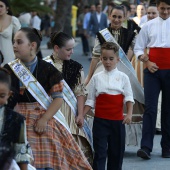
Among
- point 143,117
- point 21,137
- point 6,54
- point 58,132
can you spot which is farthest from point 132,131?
point 21,137

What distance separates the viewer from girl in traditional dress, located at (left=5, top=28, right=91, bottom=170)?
20.1ft

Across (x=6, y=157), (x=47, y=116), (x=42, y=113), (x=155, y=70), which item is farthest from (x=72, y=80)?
(x=6, y=157)

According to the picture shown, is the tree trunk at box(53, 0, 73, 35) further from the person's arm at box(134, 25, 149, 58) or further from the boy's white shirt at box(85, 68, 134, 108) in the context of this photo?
the boy's white shirt at box(85, 68, 134, 108)

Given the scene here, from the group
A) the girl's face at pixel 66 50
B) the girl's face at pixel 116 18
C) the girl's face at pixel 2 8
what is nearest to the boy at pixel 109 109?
the girl's face at pixel 66 50

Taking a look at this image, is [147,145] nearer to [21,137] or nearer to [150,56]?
[150,56]

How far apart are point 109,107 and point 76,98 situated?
12.8 inches

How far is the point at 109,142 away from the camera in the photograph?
23.9 ft

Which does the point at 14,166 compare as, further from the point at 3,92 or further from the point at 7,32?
the point at 7,32

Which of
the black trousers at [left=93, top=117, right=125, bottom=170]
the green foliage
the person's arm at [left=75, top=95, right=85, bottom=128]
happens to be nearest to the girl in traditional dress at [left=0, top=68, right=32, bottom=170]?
the person's arm at [left=75, top=95, right=85, bottom=128]

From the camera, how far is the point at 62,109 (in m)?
7.23

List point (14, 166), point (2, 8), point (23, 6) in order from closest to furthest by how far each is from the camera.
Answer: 1. point (14, 166)
2. point (2, 8)
3. point (23, 6)

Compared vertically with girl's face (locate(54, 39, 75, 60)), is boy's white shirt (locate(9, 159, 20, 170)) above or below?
below

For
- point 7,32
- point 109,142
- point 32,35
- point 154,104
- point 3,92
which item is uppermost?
point 32,35

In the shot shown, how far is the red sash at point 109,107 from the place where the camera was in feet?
23.7
